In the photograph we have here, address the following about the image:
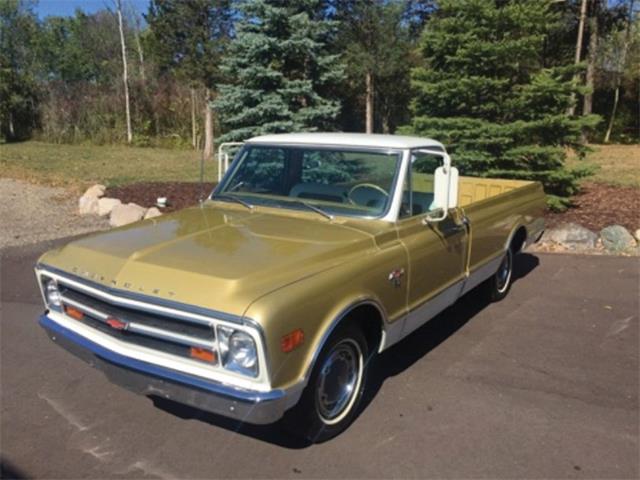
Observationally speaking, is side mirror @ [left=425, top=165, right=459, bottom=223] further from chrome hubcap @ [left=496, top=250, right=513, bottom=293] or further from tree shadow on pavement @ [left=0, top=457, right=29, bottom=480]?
tree shadow on pavement @ [left=0, top=457, right=29, bottom=480]

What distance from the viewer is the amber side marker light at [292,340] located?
2.80 metres

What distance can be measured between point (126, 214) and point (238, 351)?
7.15 m

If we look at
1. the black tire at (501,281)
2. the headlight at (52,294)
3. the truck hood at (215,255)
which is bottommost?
the black tire at (501,281)

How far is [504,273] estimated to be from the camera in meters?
6.09

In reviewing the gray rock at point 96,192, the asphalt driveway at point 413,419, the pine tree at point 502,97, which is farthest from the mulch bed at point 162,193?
the asphalt driveway at point 413,419

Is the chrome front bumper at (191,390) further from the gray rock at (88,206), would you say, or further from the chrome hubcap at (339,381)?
the gray rock at (88,206)

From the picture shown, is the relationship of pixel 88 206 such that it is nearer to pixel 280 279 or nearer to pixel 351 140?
pixel 351 140

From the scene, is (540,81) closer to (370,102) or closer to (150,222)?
(150,222)

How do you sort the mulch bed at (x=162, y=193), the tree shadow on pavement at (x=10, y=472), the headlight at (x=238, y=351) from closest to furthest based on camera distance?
the headlight at (x=238, y=351) → the tree shadow on pavement at (x=10, y=472) → the mulch bed at (x=162, y=193)

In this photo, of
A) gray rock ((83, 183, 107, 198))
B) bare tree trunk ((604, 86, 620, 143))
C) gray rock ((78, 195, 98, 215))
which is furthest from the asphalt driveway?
bare tree trunk ((604, 86, 620, 143))

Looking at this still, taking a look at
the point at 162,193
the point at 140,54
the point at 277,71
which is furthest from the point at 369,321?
the point at 140,54

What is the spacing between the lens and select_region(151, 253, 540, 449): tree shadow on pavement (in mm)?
3490

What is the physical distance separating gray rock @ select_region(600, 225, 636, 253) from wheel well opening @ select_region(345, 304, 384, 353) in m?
5.66

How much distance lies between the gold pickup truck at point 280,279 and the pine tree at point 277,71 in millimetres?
7242
